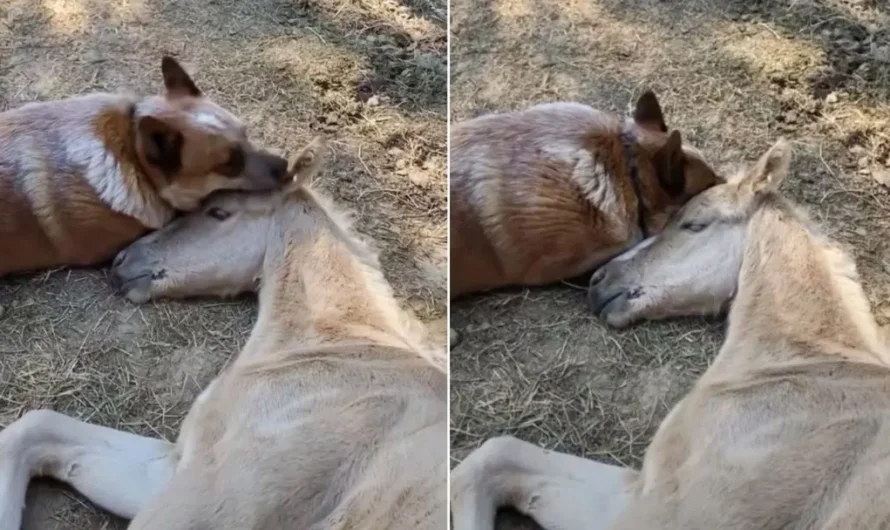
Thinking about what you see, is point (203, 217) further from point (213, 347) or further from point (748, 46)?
point (748, 46)

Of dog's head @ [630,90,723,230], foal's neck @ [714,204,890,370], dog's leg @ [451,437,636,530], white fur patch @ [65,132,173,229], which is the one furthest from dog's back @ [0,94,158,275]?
foal's neck @ [714,204,890,370]

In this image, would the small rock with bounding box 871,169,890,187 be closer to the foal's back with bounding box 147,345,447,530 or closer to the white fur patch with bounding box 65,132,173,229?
the foal's back with bounding box 147,345,447,530

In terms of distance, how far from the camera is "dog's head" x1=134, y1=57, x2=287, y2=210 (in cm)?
144

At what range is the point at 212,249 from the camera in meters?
1.46

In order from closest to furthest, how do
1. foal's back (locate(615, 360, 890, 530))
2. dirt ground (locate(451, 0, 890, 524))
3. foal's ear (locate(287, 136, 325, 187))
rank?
foal's back (locate(615, 360, 890, 530)), dirt ground (locate(451, 0, 890, 524)), foal's ear (locate(287, 136, 325, 187))

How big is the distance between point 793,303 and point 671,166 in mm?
272

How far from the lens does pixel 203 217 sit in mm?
1456

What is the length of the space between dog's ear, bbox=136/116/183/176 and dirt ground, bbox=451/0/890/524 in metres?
0.46

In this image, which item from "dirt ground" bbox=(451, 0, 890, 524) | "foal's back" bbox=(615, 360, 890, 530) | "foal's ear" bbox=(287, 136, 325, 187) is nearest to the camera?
"foal's back" bbox=(615, 360, 890, 530)

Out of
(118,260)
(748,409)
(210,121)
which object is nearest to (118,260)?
(118,260)

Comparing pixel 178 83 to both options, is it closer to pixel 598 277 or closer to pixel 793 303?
pixel 598 277

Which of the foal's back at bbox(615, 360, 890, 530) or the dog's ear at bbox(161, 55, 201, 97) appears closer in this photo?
the foal's back at bbox(615, 360, 890, 530)

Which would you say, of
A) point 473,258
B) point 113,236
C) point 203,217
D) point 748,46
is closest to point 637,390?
point 473,258

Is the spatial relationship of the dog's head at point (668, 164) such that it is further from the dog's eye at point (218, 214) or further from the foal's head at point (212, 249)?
the dog's eye at point (218, 214)
